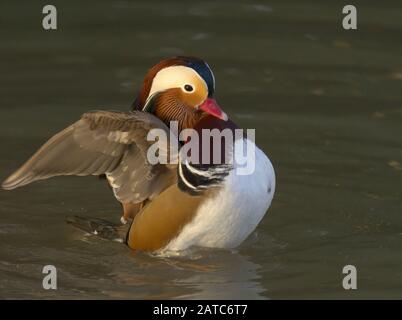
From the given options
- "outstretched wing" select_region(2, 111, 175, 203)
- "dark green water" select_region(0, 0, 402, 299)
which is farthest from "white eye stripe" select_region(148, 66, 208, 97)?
"dark green water" select_region(0, 0, 402, 299)

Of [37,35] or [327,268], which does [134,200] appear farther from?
[37,35]

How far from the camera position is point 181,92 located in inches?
274

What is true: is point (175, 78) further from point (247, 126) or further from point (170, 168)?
point (247, 126)

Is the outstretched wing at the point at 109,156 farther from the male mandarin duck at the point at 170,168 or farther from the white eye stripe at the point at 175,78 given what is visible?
the white eye stripe at the point at 175,78

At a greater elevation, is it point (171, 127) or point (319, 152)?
point (171, 127)

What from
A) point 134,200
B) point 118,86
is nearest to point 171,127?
point 134,200

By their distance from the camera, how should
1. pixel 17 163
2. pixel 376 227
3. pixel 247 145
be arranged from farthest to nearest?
pixel 17 163 < pixel 376 227 < pixel 247 145

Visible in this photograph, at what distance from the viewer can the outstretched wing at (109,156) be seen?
6789mm

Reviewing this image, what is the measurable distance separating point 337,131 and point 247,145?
7.12 ft

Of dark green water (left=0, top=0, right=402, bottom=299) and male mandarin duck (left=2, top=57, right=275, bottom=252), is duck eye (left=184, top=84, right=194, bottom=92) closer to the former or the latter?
male mandarin duck (left=2, top=57, right=275, bottom=252)

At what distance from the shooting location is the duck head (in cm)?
686

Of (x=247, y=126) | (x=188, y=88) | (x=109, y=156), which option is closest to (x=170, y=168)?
(x=109, y=156)

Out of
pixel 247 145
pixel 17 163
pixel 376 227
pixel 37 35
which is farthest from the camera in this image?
pixel 37 35

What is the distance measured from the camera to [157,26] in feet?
34.7
